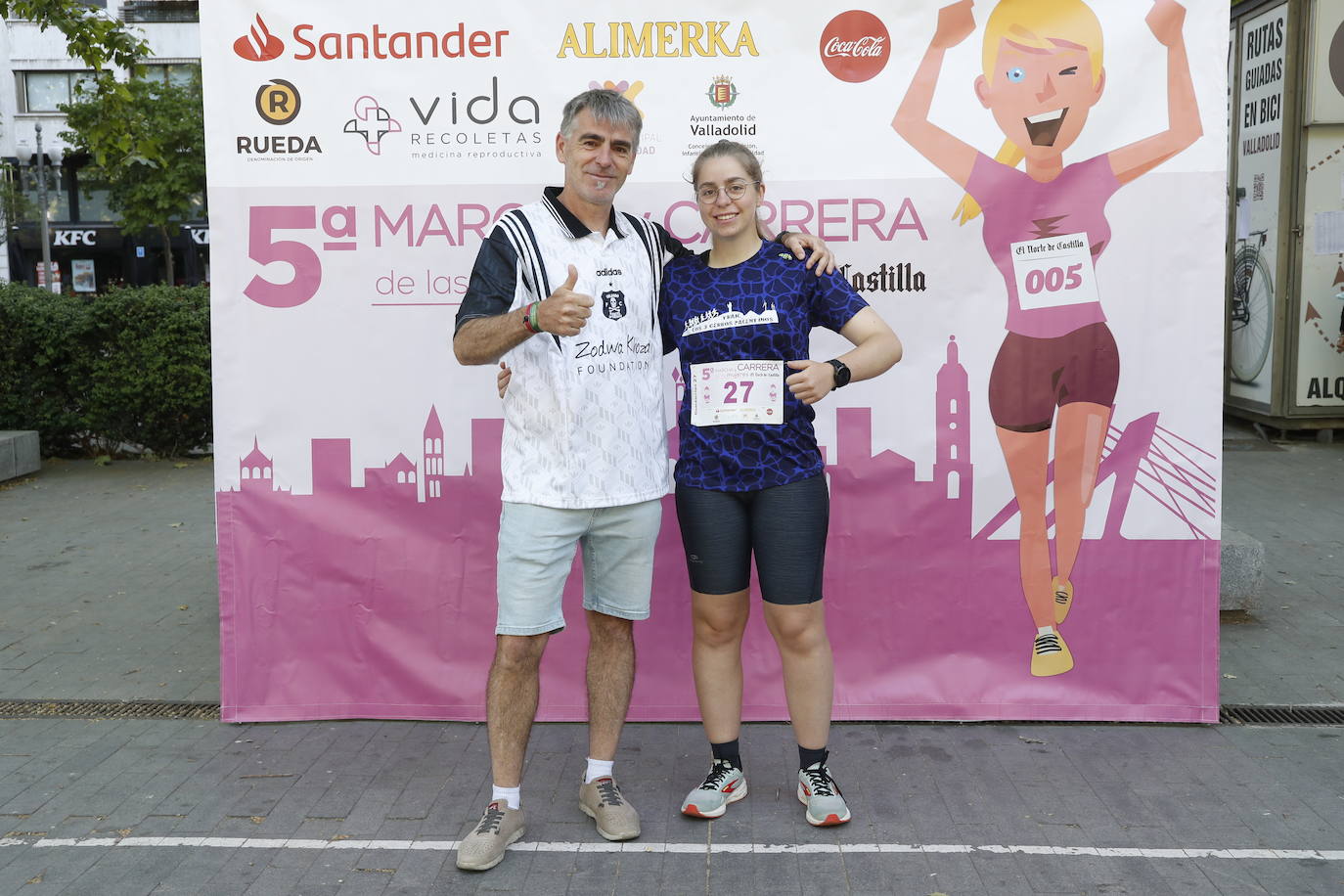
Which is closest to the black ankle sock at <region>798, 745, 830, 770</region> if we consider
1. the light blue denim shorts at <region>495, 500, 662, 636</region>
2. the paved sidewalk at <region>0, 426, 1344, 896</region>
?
the paved sidewalk at <region>0, 426, 1344, 896</region>

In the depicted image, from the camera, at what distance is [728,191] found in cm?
366

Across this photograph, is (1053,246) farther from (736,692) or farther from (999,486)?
(736,692)

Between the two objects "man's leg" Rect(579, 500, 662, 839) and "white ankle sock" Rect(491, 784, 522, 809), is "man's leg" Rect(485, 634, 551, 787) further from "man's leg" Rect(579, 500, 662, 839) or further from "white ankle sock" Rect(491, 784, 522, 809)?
"man's leg" Rect(579, 500, 662, 839)

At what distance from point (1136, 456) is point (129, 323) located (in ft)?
30.0

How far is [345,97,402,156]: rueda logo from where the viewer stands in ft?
14.8

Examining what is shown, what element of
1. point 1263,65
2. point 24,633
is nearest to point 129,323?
point 24,633

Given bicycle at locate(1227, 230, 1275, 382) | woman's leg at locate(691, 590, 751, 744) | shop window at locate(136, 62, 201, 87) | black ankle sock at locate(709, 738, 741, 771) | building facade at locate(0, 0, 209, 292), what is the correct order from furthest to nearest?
building facade at locate(0, 0, 209, 292) → shop window at locate(136, 62, 201, 87) → bicycle at locate(1227, 230, 1275, 382) → black ankle sock at locate(709, 738, 741, 771) → woman's leg at locate(691, 590, 751, 744)

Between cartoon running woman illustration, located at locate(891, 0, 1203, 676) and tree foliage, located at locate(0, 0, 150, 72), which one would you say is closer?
cartoon running woman illustration, located at locate(891, 0, 1203, 676)

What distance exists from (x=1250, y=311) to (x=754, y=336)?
31.6ft

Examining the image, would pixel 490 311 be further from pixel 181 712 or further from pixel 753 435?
pixel 181 712

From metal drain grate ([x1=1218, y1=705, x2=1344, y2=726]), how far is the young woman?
70.5 inches

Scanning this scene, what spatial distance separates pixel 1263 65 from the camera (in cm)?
1136

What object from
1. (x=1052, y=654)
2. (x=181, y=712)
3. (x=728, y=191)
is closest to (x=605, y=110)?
(x=728, y=191)

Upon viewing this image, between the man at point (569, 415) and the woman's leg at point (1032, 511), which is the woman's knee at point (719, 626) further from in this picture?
the woman's leg at point (1032, 511)
